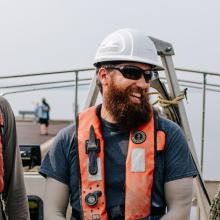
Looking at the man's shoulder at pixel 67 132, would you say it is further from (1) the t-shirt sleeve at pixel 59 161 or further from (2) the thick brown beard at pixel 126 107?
(2) the thick brown beard at pixel 126 107

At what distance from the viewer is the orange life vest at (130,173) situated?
260 centimetres

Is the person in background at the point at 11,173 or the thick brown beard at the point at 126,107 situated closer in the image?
the thick brown beard at the point at 126,107

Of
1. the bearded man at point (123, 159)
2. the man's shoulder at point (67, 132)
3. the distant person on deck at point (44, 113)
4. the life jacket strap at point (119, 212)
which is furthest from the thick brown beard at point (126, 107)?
the distant person on deck at point (44, 113)

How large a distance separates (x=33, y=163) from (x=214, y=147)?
2174 millimetres

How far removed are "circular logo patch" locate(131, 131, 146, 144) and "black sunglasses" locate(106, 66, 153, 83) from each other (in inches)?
9.4

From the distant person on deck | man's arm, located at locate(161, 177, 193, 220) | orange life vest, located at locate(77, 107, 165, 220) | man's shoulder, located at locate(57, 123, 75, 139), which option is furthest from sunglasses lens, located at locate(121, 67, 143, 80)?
the distant person on deck

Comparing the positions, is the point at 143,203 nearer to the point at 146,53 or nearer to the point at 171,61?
the point at 146,53

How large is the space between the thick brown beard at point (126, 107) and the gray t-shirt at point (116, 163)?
0.05 metres

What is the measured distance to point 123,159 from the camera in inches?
103

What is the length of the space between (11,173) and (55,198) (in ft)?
0.84

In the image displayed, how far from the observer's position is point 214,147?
20.5ft

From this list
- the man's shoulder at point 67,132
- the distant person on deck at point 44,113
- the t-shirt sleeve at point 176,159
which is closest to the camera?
the t-shirt sleeve at point 176,159

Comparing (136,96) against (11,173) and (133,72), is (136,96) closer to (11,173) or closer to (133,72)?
(133,72)

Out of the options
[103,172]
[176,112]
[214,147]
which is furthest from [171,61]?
[214,147]
